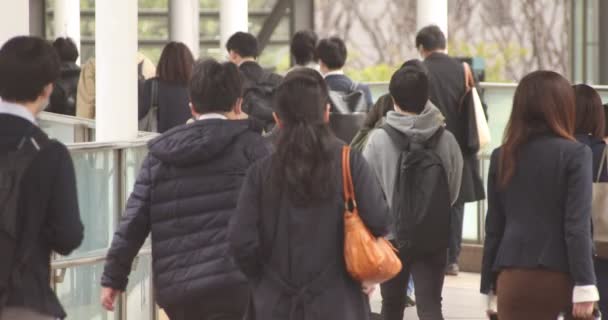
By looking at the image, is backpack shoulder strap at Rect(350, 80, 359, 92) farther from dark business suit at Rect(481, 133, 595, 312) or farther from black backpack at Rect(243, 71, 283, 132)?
dark business suit at Rect(481, 133, 595, 312)

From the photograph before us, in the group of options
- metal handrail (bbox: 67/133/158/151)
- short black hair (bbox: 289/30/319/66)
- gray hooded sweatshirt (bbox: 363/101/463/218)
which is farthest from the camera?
short black hair (bbox: 289/30/319/66)

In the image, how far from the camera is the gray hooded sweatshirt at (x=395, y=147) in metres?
8.32

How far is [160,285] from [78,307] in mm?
2729

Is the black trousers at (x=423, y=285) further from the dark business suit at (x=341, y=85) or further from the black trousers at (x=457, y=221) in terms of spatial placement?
the dark business suit at (x=341, y=85)

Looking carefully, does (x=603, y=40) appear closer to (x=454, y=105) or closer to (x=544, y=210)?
(x=454, y=105)

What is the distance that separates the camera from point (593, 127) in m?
7.63

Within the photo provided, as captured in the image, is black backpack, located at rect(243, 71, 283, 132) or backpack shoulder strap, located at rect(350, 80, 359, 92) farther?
backpack shoulder strap, located at rect(350, 80, 359, 92)

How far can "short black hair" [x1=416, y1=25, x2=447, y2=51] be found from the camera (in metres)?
12.0

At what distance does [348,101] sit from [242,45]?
93 centimetres

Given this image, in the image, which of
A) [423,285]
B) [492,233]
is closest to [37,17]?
[423,285]

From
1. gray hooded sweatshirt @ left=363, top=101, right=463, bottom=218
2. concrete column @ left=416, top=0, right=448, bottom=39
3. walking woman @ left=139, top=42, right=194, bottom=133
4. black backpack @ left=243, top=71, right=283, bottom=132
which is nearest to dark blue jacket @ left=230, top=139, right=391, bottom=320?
gray hooded sweatshirt @ left=363, top=101, right=463, bottom=218

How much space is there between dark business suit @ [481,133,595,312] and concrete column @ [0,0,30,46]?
15.8 feet

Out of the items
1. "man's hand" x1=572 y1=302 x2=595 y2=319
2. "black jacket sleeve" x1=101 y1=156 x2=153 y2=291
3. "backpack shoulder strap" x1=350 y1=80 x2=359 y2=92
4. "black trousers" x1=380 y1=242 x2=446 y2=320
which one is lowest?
"black trousers" x1=380 y1=242 x2=446 y2=320

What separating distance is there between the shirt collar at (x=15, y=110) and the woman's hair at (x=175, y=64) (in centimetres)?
627
